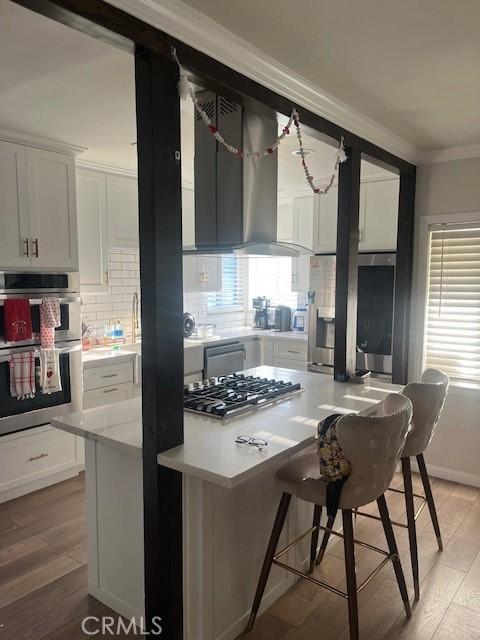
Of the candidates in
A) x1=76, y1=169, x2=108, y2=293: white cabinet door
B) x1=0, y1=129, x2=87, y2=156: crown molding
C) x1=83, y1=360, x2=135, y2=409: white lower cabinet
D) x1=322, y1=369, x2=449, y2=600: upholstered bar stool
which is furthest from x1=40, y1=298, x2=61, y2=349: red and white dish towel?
x1=322, y1=369, x2=449, y2=600: upholstered bar stool

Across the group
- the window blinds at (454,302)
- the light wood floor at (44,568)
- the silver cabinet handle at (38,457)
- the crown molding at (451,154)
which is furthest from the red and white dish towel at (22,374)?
the crown molding at (451,154)

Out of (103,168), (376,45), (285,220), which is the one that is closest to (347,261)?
(376,45)

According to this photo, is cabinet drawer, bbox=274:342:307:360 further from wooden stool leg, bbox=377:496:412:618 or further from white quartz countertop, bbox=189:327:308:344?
wooden stool leg, bbox=377:496:412:618

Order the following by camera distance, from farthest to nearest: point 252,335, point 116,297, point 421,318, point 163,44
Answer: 1. point 252,335
2. point 116,297
3. point 421,318
4. point 163,44

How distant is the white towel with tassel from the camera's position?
10.9 ft

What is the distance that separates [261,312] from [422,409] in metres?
3.35

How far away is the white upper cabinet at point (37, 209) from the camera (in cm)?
313

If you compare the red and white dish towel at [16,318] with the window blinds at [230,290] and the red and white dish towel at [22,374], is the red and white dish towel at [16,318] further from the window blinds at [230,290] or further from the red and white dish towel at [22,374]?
the window blinds at [230,290]

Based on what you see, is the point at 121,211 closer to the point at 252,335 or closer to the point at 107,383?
the point at 107,383

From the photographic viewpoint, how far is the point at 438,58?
6.65 ft

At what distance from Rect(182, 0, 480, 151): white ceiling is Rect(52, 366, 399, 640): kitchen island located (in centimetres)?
155

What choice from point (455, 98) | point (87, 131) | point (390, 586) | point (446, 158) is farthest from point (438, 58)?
point (390, 586)

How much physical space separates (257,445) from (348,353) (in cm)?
132

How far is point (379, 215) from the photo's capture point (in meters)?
3.92
